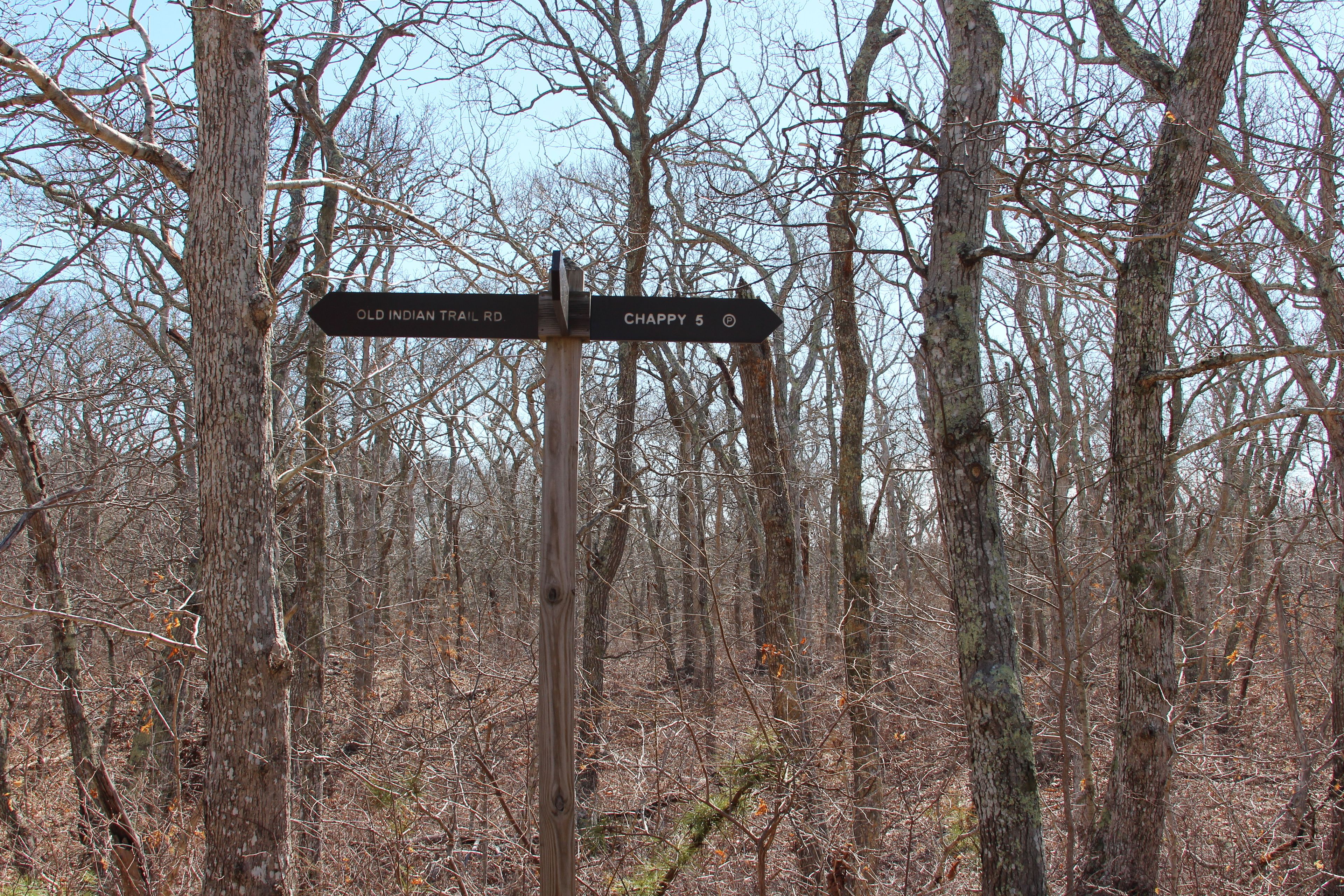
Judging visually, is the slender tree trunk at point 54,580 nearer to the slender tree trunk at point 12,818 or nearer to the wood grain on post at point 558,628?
the slender tree trunk at point 12,818

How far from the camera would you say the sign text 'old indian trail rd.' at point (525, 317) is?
2.54 metres

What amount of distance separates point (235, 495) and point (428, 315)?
1.64 m

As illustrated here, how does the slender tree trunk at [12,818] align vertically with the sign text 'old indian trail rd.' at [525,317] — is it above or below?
below

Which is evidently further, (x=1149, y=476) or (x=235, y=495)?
(x=1149, y=476)

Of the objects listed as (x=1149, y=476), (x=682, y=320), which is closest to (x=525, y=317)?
(x=682, y=320)

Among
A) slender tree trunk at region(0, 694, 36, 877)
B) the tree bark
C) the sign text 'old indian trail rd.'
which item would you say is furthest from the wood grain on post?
slender tree trunk at region(0, 694, 36, 877)

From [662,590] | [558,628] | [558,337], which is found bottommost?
[662,590]

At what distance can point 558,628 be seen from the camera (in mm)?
2383

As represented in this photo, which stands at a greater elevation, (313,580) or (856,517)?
(856,517)

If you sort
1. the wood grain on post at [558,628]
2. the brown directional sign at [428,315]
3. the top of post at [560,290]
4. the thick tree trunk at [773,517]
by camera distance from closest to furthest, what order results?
the wood grain on post at [558,628]
the top of post at [560,290]
the brown directional sign at [428,315]
the thick tree trunk at [773,517]

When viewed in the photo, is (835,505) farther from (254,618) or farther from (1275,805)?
(254,618)

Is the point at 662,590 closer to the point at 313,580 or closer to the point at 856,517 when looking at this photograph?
the point at 313,580

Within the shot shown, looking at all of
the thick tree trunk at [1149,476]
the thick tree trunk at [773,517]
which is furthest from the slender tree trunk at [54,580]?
the thick tree trunk at [1149,476]

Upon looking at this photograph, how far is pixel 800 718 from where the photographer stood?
19.2 feet
